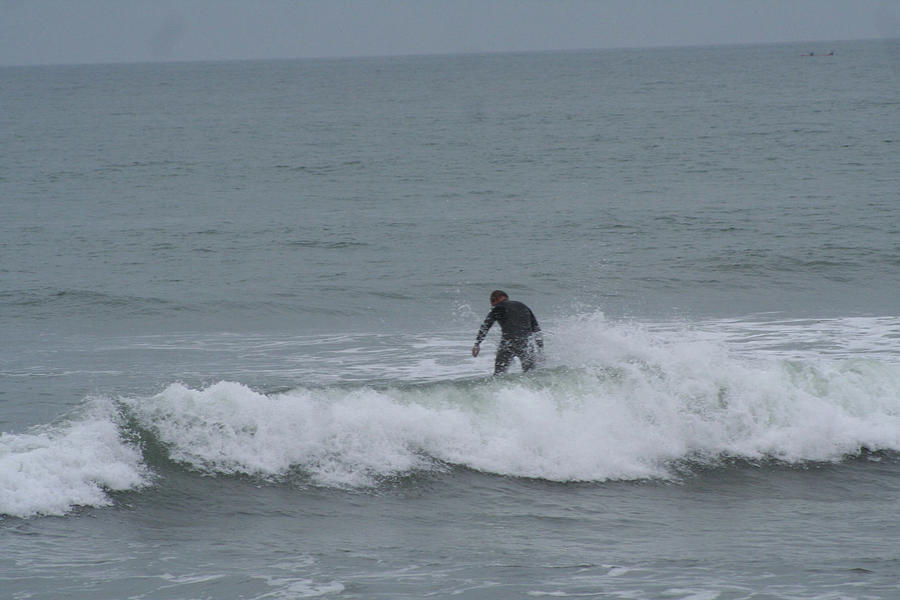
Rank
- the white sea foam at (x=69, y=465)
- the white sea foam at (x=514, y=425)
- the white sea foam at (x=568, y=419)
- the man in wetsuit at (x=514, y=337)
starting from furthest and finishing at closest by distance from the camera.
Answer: the man in wetsuit at (x=514, y=337)
the white sea foam at (x=568, y=419)
the white sea foam at (x=514, y=425)
the white sea foam at (x=69, y=465)

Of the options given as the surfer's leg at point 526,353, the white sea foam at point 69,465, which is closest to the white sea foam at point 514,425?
the white sea foam at point 69,465

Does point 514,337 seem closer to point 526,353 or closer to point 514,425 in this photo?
point 526,353

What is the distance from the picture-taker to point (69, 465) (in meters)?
9.44

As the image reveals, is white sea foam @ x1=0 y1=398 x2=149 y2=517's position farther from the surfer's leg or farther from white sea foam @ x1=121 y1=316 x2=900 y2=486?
the surfer's leg

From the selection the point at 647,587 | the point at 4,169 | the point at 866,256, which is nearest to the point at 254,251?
the point at 866,256

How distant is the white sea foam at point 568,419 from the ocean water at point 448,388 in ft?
0.11

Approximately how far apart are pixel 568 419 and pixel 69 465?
4.81 meters

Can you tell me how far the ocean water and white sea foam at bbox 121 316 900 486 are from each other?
0.11ft

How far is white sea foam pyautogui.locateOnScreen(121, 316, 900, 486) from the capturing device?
1039 cm

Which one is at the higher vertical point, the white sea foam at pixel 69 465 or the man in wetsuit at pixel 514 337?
the man in wetsuit at pixel 514 337

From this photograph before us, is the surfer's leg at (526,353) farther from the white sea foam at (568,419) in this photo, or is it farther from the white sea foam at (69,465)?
the white sea foam at (69,465)

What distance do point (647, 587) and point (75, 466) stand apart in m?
5.13

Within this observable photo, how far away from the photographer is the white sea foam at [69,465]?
8.89m

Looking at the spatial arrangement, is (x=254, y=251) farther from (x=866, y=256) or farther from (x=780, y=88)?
(x=780, y=88)
